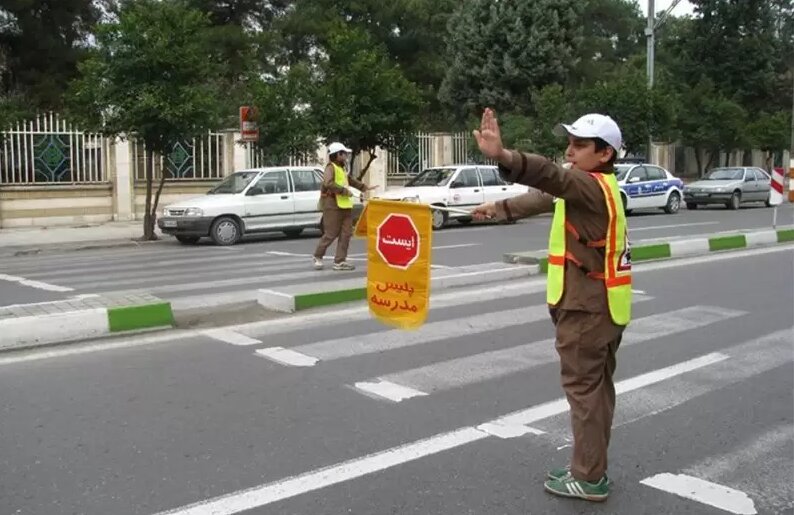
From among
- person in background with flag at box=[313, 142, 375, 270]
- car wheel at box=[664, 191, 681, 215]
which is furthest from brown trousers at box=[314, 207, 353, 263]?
car wheel at box=[664, 191, 681, 215]

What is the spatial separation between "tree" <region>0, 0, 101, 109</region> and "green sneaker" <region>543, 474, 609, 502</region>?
29.3m

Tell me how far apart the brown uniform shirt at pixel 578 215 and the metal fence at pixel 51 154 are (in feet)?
63.1

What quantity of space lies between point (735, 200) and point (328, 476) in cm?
2752

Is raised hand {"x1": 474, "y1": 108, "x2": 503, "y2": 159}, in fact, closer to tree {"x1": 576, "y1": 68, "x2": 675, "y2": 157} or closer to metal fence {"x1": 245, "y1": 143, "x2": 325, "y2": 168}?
metal fence {"x1": 245, "y1": 143, "x2": 325, "y2": 168}

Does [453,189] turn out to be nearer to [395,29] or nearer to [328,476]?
[328,476]

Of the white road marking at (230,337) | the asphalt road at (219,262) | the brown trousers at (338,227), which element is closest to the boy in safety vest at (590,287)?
the white road marking at (230,337)

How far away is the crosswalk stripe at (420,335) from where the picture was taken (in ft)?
23.5

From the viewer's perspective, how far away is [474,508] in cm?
400

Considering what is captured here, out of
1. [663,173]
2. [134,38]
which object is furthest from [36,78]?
[663,173]

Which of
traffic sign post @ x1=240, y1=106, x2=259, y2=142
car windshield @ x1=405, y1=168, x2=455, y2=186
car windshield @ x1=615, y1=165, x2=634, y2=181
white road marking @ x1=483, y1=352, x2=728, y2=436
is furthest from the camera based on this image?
car windshield @ x1=615, y1=165, x2=634, y2=181

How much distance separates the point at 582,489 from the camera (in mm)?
4082

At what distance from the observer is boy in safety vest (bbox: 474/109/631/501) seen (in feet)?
12.8

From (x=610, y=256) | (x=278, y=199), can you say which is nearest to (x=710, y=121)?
(x=278, y=199)

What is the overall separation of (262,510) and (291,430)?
3.78 feet
